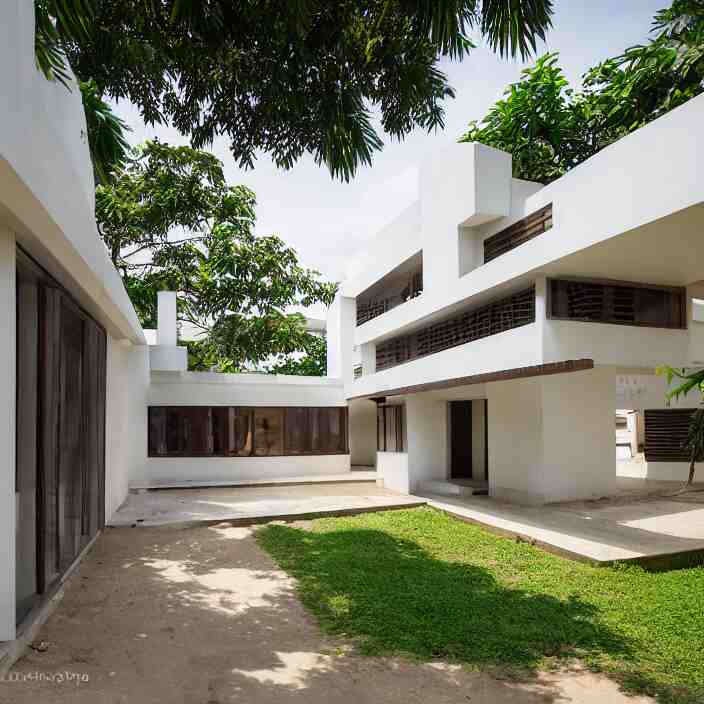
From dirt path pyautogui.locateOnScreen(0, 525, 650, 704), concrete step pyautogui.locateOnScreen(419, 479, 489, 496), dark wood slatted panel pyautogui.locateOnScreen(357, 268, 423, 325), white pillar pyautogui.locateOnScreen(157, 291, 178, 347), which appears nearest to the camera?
dirt path pyautogui.locateOnScreen(0, 525, 650, 704)

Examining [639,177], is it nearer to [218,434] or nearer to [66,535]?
[66,535]

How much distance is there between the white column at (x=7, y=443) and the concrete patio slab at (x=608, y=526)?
19.0 feet

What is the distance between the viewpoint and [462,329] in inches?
464

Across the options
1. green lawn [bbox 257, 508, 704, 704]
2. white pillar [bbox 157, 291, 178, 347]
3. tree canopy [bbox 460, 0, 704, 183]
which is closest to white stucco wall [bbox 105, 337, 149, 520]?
white pillar [bbox 157, 291, 178, 347]

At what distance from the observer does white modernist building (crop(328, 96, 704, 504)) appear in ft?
23.2

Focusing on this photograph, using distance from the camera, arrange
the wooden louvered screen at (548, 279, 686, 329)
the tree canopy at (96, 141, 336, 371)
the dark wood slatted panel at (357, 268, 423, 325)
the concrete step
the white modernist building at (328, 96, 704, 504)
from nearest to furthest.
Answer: the white modernist building at (328, 96, 704, 504) → the wooden louvered screen at (548, 279, 686, 329) → the concrete step → the dark wood slatted panel at (357, 268, 423, 325) → the tree canopy at (96, 141, 336, 371)

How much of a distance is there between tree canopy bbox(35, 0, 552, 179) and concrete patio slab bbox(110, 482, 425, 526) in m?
5.98

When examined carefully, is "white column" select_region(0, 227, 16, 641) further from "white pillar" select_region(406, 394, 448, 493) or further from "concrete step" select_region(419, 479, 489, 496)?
"white pillar" select_region(406, 394, 448, 493)

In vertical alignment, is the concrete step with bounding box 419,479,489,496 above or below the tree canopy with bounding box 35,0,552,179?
below

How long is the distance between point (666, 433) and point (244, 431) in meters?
10.3

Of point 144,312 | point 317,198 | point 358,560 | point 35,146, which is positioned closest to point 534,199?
point 317,198

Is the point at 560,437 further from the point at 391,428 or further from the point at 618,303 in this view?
the point at 391,428

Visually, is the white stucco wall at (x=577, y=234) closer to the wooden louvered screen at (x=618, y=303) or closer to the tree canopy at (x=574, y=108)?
the wooden louvered screen at (x=618, y=303)

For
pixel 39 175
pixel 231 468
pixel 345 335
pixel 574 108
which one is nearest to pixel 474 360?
pixel 345 335
